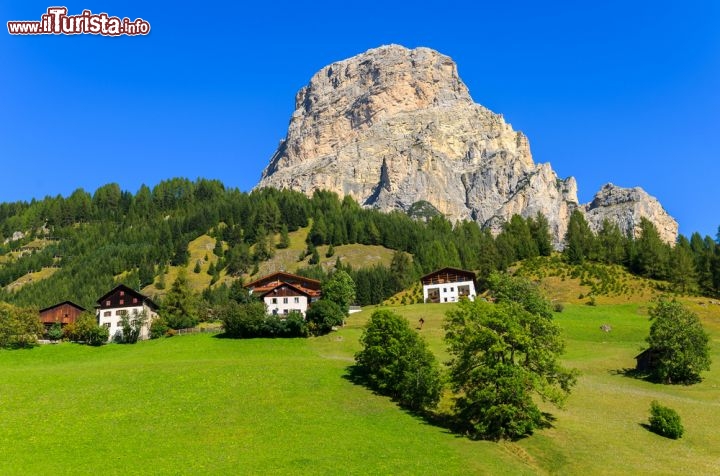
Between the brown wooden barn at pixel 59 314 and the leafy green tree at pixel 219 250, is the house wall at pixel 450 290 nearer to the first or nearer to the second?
the brown wooden barn at pixel 59 314

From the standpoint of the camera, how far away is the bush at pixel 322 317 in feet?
265

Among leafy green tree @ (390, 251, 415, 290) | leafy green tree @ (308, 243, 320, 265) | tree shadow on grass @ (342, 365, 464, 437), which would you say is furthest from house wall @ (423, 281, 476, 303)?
leafy green tree @ (308, 243, 320, 265)

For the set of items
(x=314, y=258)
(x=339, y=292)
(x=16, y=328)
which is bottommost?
(x=16, y=328)

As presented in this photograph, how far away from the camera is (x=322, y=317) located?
265 ft

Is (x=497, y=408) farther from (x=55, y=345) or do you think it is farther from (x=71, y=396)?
(x=55, y=345)

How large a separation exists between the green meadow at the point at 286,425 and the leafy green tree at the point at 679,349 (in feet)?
6.59

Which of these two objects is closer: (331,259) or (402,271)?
(402,271)

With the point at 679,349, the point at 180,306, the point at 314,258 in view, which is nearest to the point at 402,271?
the point at 314,258

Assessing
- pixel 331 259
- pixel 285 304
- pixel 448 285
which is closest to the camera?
pixel 285 304

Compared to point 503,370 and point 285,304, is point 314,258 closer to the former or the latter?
point 285,304

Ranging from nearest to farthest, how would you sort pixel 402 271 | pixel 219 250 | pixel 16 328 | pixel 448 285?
pixel 16 328, pixel 448 285, pixel 402 271, pixel 219 250

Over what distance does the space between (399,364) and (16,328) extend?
58684mm

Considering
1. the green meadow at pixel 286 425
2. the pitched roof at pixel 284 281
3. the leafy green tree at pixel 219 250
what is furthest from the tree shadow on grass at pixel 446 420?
the leafy green tree at pixel 219 250

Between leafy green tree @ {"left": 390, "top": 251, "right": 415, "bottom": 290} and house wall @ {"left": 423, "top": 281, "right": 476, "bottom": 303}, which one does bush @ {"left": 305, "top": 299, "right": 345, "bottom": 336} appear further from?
leafy green tree @ {"left": 390, "top": 251, "right": 415, "bottom": 290}
